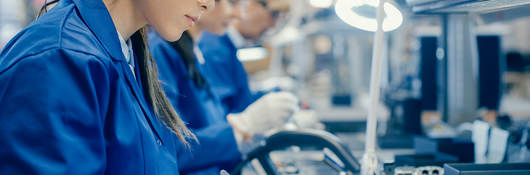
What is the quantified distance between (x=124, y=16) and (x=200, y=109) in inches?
34.4

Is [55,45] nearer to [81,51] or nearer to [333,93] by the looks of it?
[81,51]

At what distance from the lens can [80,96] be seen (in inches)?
27.5

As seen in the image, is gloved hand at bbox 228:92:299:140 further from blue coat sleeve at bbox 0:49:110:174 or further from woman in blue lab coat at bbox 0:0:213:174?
blue coat sleeve at bbox 0:49:110:174

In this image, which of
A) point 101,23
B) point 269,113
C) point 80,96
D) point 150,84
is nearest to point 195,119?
point 269,113

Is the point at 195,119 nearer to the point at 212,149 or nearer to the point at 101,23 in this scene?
the point at 212,149

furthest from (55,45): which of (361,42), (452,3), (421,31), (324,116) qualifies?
(361,42)

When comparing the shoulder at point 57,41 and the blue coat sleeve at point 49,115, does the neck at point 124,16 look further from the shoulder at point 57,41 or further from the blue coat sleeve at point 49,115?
the blue coat sleeve at point 49,115

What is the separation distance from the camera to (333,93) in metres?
3.88

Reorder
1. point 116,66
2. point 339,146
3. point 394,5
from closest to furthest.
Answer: point 116,66 < point 394,5 < point 339,146

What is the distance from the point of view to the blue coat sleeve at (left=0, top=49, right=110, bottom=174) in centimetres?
63

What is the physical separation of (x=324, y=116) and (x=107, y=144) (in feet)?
7.71

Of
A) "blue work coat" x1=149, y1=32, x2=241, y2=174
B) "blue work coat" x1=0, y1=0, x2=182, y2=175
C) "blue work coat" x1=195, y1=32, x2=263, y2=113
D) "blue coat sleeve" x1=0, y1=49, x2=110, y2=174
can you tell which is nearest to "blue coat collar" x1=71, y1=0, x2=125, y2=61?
"blue work coat" x1=0, y1=0, x2=182, y2=175

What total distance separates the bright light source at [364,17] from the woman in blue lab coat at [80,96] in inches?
15.4

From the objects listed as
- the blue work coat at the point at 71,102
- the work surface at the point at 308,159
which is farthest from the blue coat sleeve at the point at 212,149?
the blue work coat at the point at 71,102
